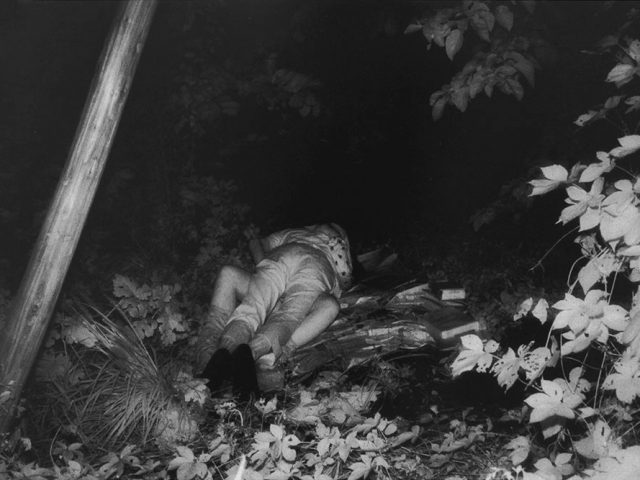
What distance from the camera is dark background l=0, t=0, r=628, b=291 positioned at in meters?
6.09

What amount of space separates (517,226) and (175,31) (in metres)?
4.24

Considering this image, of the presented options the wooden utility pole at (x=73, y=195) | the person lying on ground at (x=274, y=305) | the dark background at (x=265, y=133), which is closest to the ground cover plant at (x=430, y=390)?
the person lying on ground at (x=274, y=305)

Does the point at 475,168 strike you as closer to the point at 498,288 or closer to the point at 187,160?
the point at 498,288

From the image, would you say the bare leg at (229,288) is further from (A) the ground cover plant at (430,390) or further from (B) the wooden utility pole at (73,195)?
(B) the wooden utility pole at (73,195)

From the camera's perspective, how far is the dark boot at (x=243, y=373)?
3.14 metres

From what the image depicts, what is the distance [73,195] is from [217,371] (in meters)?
1.15

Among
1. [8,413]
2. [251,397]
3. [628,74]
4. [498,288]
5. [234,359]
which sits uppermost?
[628,74]

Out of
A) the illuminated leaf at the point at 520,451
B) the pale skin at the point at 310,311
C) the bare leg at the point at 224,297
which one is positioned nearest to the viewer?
the illuminated leaf at the point at 520,451

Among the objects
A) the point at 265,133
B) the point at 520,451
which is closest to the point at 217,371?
the point at 520,451

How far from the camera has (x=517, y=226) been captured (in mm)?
5922

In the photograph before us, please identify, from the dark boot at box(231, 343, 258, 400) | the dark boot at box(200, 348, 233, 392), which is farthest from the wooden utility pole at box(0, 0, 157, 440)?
the dark boot at box(231, 343, 258, 400)

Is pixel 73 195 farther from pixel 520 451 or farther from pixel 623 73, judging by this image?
pixel 623 73

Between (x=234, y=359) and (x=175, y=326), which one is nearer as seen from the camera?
(x=234, y=359)

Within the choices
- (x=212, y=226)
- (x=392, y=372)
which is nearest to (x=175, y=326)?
(x=392, y=372)
